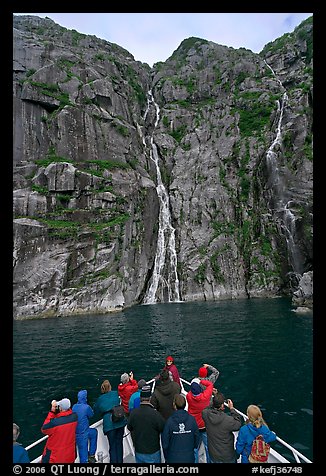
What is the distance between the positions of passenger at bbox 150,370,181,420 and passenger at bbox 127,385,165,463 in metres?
1.08

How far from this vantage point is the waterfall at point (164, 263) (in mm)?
55844

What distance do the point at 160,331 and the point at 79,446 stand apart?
74.6 feet

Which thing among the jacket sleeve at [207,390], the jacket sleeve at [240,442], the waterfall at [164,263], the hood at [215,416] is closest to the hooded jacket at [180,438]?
the hood at [215,416]

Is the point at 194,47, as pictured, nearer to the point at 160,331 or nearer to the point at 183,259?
the point at 183,259

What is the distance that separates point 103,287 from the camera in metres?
45.1

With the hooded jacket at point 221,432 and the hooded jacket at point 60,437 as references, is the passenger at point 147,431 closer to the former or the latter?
the hooded jacket at point 221,432

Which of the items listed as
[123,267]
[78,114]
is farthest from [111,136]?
[123,267]

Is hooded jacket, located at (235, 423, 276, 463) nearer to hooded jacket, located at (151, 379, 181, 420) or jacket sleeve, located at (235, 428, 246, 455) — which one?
jacket sleeve, located at (235, 428, 246, 455)

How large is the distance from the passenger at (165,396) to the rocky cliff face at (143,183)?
38.7 m

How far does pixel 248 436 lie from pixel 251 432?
0.11 metres

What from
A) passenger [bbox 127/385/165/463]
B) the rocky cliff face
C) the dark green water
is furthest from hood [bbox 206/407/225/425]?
the rocky cliff face

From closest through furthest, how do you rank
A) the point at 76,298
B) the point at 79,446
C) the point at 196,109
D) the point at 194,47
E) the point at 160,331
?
the point at 79,446
the point at 160,331
the point at 76,298
the point at 196,109
the point at 194,47

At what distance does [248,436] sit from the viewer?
5.35 m

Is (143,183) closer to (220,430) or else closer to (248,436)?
(220,430)
